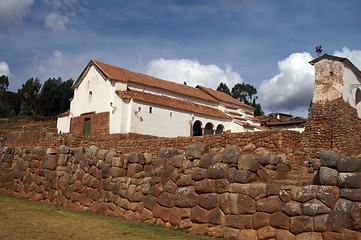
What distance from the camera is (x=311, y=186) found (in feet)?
19.1

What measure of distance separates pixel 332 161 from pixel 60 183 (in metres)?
7.50

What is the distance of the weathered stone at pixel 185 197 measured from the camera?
7.46 m

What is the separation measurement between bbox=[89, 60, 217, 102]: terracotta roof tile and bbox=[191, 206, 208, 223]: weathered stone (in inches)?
937

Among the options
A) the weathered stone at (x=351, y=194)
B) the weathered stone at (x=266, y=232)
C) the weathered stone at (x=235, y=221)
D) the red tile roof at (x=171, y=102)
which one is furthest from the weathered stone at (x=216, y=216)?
the red tile roof at (x=171, y=102)

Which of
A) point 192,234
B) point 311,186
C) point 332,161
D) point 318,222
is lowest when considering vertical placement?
point 192,234

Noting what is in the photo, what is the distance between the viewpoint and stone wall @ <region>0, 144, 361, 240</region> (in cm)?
551

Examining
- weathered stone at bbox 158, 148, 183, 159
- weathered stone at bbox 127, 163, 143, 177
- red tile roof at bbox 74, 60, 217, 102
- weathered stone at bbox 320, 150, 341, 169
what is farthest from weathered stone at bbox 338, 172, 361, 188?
red tile roof at bbox 74, 60, 217, 102

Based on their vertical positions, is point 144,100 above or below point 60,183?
above

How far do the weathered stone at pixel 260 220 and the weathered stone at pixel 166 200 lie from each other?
2.02 meters

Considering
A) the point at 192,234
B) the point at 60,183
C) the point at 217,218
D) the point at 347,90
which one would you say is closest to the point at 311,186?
the point at 217,218

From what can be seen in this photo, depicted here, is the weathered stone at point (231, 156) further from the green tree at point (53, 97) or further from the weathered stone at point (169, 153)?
the green tree at point (53, 97)

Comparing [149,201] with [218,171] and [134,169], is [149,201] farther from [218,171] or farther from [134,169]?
[218,171]

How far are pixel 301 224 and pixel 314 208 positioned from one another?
32 cm

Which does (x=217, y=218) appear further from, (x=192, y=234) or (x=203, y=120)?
(x=203, y=120)
